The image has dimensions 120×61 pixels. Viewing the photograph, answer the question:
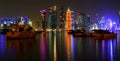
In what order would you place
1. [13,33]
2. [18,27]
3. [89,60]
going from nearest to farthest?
[89,60]
[13,33]
[18,27]

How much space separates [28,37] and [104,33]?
22.8 metres

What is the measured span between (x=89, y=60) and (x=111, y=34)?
2633 inches

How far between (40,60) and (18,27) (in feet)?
226

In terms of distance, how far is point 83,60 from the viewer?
121 ft

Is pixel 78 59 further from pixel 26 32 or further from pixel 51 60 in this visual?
pixel 26 32

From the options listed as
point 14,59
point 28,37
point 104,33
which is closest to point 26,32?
point 28,37

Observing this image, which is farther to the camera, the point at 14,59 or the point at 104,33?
the point at 104,33

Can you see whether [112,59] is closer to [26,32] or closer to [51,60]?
[51,60]

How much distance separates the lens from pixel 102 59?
37.7 metres

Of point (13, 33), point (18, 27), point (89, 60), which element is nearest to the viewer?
point (89, 60)

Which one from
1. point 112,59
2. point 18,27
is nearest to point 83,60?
point 112,59

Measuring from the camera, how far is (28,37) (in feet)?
324

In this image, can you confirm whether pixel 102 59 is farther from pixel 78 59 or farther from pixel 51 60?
pixel 51 60

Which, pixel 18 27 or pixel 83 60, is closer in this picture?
pixel 83 60
